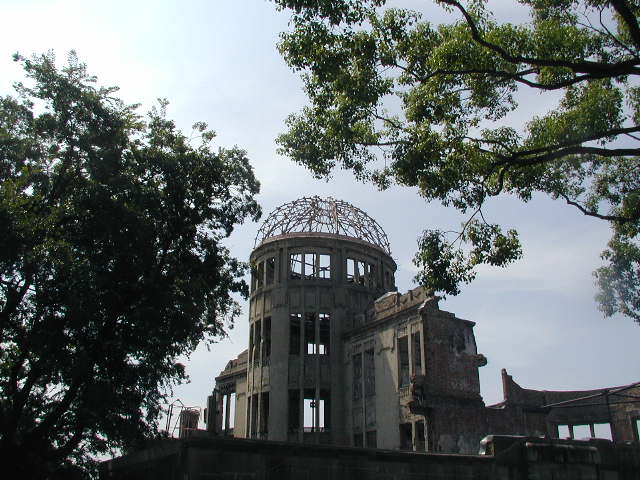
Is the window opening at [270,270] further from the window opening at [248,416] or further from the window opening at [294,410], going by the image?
the window opening at [248,416]

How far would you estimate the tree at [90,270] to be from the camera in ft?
56.7

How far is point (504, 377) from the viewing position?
32.2 metres

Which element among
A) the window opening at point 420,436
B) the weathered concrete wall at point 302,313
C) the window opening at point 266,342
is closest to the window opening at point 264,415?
the weathered concrete wall at point 302,313

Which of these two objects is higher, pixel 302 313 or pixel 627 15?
pixel 302 313

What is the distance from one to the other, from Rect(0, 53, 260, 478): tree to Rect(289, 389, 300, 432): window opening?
15.3 metres

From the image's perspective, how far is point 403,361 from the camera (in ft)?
106

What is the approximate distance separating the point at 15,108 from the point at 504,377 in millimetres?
25534

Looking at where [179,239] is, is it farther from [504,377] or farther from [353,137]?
[504,377]

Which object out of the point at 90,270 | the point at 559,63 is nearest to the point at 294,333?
the point at 90,270

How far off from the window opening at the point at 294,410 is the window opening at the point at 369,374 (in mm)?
4381

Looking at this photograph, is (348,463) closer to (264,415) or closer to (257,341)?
(264,415)

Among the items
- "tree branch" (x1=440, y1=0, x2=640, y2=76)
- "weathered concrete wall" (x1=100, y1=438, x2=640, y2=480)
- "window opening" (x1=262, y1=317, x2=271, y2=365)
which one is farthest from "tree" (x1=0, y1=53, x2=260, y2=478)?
"window opening" (x1=262, y1=317, x2=271, y2=365)

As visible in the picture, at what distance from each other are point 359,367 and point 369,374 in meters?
1.39

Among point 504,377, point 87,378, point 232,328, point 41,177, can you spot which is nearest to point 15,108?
point 41,177
